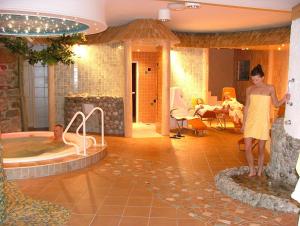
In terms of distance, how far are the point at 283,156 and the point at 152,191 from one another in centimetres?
194

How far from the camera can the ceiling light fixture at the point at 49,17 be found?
3893 millimetres

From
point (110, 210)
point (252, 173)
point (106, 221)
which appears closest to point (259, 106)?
point (252, 173)

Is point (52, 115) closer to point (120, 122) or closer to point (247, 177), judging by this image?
point (120, 122)

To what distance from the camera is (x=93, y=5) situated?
14.1 feet

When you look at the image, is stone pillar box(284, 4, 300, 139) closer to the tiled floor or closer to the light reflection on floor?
the tiled floor

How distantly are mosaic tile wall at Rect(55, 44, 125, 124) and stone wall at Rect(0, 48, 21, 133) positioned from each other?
1.10m

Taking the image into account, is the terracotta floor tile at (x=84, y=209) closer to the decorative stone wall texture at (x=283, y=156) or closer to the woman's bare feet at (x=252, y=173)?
the woman's bare feet at (x=252, y=173)

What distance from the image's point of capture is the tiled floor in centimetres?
391

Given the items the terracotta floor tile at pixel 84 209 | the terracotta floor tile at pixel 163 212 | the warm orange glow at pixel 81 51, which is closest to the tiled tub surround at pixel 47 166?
the terracotta floor tile at pixel 84 209

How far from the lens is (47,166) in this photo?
5469 mm

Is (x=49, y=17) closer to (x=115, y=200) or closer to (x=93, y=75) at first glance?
(x=115, y=200)

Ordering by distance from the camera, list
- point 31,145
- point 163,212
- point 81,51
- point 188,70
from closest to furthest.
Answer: point 163,212
point 31,145
point 81,51
point 188,70

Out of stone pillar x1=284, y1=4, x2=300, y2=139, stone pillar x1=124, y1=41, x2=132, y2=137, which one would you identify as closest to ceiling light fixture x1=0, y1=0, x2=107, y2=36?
stone pillar x1=284, y1=4, x2=300, y2=139

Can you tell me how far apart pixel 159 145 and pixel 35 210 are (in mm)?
4302
